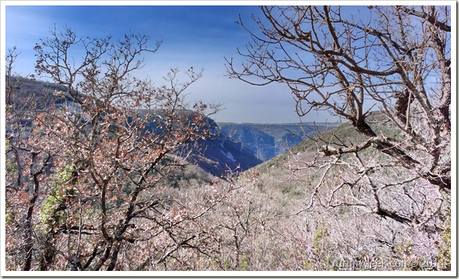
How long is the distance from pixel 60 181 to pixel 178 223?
2.26 metres

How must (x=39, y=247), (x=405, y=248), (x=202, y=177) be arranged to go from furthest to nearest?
(x=202, y=177) < (x=39, y=247) < (x=405, y=248)

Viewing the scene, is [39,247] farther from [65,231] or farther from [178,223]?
[178,223]

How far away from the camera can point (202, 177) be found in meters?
14.4

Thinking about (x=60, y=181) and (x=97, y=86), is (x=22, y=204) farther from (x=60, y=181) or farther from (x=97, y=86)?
(x=97, y=86)

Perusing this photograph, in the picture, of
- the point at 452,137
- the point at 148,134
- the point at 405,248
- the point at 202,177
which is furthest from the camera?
the point at 202,177

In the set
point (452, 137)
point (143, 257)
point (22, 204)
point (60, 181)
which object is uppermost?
point (452, 137)

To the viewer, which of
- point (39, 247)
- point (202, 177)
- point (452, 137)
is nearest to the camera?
point (452, 137)

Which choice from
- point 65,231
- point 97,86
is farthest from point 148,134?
point 65,231

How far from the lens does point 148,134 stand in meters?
5.65

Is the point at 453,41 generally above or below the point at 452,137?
above

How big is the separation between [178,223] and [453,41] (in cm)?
443

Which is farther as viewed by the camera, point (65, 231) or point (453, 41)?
point (65, 231)

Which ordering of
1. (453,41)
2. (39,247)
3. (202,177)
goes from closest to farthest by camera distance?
(453,41)
(39,247)
(202,177)

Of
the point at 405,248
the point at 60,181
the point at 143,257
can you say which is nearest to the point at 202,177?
the point at 143,257
